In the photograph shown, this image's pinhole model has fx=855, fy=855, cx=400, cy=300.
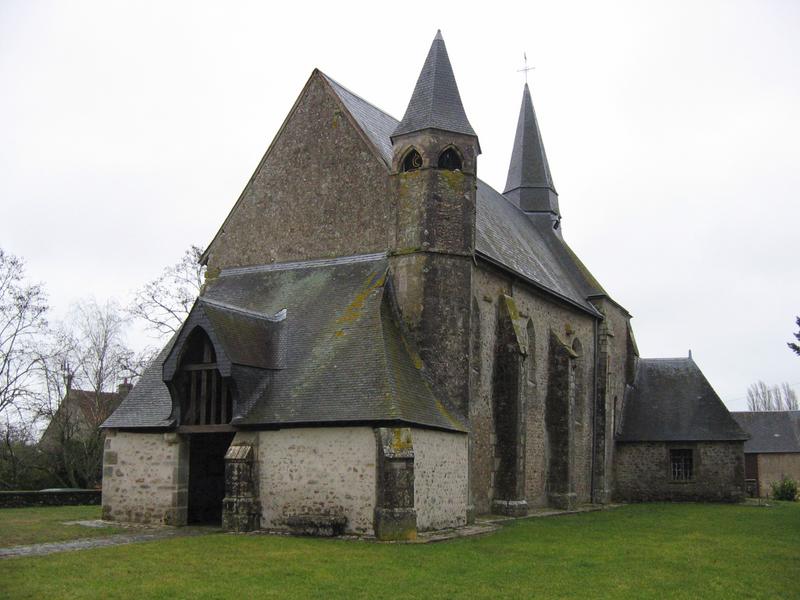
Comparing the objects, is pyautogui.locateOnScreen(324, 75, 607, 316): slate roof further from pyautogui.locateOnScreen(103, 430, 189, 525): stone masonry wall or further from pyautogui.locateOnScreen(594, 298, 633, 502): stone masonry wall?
pyautogui.locateOnScreen(103, 430, 189, 525): stone masonry wall

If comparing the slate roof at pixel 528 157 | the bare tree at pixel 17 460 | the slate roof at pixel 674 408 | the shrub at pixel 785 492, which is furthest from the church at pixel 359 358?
the shrub at pixel 785 492

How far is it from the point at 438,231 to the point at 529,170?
1992 centimetres

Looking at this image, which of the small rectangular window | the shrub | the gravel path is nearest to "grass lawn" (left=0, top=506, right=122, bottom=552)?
the gravel path

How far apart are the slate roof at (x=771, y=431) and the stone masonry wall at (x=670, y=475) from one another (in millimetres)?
17666

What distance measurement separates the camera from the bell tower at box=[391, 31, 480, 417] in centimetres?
2120

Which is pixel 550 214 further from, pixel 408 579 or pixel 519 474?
pixel 408 579

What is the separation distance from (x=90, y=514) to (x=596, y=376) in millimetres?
19325

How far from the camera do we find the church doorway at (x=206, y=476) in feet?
70.7

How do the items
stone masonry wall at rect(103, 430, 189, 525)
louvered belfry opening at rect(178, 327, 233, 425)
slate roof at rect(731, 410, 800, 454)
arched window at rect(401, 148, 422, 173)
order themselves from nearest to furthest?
louvered belfry opening at rect(178, 327, 233, 425), stone masonry wall at rect(103, 430, 189, 525), arched window at rect(401, 148, 422, 173), slate roof at rect(731, 410, 800, 454)

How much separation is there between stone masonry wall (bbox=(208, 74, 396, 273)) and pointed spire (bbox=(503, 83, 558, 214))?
17.1 m

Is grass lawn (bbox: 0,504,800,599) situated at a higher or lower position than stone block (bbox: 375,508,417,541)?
lower

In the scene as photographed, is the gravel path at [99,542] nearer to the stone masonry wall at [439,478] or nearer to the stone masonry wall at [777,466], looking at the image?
the stone masonry wall at [439,478]

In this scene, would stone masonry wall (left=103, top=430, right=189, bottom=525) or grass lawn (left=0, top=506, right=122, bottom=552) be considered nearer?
grass lawn (left=0, top=506, right=122, bottom=552)

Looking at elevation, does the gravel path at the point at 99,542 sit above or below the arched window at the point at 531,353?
below
